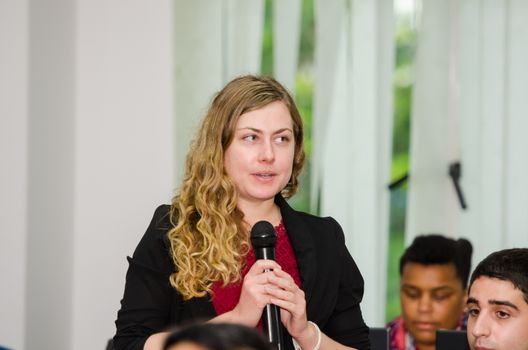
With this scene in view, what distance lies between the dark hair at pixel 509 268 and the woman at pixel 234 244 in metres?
0.45

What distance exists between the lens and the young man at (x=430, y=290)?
375cm

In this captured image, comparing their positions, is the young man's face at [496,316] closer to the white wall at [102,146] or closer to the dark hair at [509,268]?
the dark hair at [509,268]

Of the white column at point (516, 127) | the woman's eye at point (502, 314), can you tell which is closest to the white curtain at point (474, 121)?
the white column at point (516, 127)

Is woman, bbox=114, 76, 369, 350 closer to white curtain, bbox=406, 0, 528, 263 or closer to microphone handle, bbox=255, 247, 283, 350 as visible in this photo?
microphone handle, bbox=255, 247, 283, 350

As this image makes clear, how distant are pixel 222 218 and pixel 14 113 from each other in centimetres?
175

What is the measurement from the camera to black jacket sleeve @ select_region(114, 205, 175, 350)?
2125 millimetres

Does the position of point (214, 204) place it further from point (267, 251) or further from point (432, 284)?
A: point (432, 284)

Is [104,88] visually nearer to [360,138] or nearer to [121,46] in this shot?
[121,46]

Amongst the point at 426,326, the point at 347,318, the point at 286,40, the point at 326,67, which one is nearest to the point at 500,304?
the point at 347,318

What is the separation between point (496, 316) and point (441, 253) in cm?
140

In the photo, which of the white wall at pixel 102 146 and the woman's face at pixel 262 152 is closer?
the woman's face at pixel 262 152

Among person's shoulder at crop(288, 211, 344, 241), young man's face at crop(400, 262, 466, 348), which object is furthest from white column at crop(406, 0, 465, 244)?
person's shoulder at crop(288, 211, 344, 241)

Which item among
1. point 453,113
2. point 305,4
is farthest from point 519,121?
point 305,4

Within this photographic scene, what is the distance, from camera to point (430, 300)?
12.4ft
